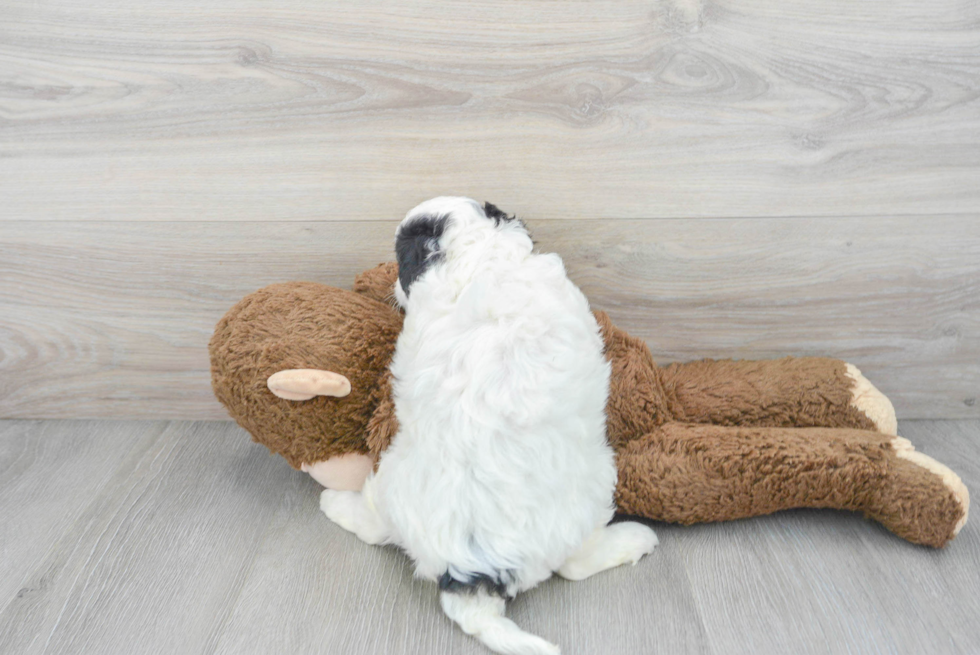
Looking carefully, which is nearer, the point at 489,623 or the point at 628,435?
the point at 489,623

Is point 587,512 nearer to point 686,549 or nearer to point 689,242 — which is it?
point 686,549

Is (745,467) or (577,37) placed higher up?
(577,37)

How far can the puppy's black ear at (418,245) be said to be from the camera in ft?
2.72

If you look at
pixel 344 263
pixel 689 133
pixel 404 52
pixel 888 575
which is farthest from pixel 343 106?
pixel 888 575

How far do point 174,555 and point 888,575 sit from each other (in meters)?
0.94

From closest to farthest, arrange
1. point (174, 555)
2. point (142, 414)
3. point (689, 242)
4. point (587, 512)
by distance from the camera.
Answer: point (587, 512)
point (174, 555)
point (689, 242)
point (142, 414)

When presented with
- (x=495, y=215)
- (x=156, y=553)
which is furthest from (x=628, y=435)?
A: (x=156, y=553)

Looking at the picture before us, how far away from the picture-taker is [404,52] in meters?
0.97

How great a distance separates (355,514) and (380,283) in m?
0.33

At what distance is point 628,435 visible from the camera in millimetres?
960

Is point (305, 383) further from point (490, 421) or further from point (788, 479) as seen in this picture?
point (788, 479)

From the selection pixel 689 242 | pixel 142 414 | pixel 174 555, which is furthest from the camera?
pixel 142 414

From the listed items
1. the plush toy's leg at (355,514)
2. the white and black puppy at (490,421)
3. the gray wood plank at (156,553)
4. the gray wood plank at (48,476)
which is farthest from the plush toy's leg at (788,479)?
the gray wood plank at (48,476)

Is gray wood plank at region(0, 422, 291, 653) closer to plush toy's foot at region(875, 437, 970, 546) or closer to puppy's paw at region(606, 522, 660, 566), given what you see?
puppy's paw at region(606, 522, 660, 566)
